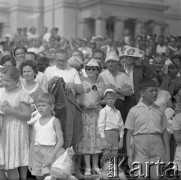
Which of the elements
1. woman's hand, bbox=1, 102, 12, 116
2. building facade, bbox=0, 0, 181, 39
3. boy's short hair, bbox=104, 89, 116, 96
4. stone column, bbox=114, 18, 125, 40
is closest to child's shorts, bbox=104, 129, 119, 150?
boy's short hair, bbox=104, 89, 116, 96

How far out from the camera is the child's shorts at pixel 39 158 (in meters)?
6.95

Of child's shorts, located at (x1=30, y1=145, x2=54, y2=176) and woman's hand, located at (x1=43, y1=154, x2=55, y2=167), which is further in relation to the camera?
child's shorts, located at (x1=30, y1=145, x2=54, y2=176)

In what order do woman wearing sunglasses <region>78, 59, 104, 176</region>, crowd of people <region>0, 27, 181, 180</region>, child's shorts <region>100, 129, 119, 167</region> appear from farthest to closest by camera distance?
woman wearing sunglasses <region>78, 59, 104, 176</region> → child's shorts <region>100, 129, 119, 167</region> → crowd of people <region>0, 27, 181, 180</region>

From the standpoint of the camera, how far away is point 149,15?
31.5m

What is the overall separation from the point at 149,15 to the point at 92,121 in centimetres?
2431

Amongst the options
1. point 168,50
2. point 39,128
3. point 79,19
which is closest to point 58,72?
point 39,128

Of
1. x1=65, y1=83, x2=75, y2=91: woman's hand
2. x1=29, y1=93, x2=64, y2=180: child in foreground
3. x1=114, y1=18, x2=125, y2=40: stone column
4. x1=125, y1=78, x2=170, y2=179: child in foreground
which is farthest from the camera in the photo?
x1=114, y1=18, x2=125, y2=40: stone column

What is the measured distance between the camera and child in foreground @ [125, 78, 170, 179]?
663 cm

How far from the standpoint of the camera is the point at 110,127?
7.91 m

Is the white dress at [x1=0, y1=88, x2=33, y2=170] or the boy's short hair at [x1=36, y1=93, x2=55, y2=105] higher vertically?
the boy's short hair at [x1=36, y1=93, x2=55, y2=105]

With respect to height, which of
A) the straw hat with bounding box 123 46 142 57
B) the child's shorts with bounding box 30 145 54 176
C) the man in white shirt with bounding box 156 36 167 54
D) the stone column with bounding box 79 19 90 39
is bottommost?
the child's shorts with bounding box 30 145 54 176

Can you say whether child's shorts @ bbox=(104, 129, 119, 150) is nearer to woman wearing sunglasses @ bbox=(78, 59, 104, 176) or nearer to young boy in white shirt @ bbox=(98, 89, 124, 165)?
young boy in white shirt @ bbox=(98, 89, 124, 165)

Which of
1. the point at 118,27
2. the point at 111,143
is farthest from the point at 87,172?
Answer: the point at 118,27

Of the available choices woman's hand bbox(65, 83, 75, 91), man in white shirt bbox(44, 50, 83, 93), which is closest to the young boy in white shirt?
man in white shirt bbox(44, 50, 83, 93)
